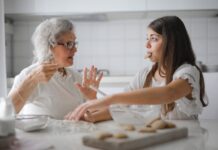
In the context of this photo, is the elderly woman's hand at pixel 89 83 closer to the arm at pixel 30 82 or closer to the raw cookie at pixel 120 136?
the arm at pixel 30 82

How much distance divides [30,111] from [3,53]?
1328 mm

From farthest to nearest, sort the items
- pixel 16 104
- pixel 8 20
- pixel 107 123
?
1. pixel 8 20
2. pixel 16 104
3. pixel 107 123

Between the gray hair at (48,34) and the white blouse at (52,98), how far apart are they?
0.11 meters

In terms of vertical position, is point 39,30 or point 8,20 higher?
point 8,20

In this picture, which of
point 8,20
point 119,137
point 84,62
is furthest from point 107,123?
point 8,20

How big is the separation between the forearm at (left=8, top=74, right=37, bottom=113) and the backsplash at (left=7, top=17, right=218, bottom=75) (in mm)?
1755

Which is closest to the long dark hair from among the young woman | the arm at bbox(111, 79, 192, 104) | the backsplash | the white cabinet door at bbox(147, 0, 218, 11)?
the young woman

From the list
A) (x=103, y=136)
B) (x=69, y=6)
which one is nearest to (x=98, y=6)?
(x=69, y=6)

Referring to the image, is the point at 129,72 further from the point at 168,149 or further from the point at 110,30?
the point at 168,149

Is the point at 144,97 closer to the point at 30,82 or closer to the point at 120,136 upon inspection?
the point at 120,136

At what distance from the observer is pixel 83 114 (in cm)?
126

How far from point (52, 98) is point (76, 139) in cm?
78

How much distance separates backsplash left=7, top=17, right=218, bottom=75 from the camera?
3182mm

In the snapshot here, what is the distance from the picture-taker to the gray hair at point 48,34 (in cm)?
173
